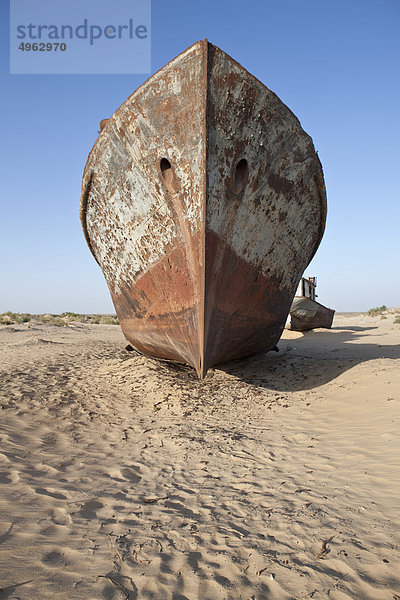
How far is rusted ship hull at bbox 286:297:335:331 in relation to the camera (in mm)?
14305

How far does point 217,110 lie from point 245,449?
3.47m

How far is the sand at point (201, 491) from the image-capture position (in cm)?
160

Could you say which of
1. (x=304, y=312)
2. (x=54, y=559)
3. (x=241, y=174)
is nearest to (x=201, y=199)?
(x=241, y=174)

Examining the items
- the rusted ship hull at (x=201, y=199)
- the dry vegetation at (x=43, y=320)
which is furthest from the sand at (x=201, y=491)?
the dry vegetation at (x=43, y=320)

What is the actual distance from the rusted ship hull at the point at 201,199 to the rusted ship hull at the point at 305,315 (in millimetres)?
9364

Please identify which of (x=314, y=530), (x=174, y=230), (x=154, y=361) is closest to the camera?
(x=314, y=530)

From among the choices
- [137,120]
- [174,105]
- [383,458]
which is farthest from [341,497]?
[137,120]

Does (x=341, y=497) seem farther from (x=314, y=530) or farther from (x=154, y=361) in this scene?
(x=154, y=361)

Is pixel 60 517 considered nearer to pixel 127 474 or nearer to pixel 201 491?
pixel 127 474

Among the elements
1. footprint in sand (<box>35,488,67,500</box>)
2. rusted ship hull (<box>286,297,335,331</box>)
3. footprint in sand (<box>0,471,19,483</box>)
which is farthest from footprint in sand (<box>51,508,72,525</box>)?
rusted ship hull (<box>286,297,335,331</box>)

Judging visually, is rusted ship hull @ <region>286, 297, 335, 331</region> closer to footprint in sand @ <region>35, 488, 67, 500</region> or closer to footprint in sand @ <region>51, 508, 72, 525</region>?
footprint in sand @ <region>35, 488, 67, 500</region>

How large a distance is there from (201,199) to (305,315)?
1180 centimetres

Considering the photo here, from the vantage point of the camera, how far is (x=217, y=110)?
3.74 meters

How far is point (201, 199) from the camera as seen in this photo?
3738 mm
